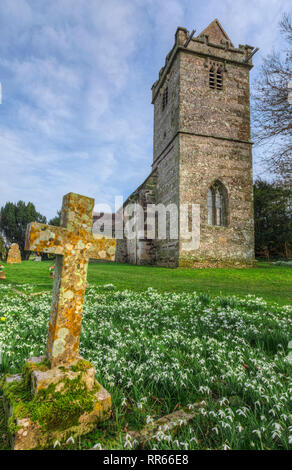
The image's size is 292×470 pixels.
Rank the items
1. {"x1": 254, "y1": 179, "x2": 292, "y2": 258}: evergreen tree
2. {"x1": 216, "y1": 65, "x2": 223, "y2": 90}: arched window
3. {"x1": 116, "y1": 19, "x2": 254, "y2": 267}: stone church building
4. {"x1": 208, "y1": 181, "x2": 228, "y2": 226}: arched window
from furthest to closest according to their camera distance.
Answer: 1. {"x1": 254, "y1": 179, "x2": 292, "y2": 258}: evergreen tree
2. {"x1": 216, "y1": 65, "x2": 223, "y2": 90}: arched window
3. {"x1": 208, "y1": 181, "x2": 228, "y2": 226}: arched window
4. {"x1": 116, "y1": 19, "x2": 254, "y2": 267}: stone church building

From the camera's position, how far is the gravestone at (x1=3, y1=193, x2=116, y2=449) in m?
1.61

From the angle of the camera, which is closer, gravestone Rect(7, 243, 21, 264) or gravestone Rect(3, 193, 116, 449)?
gravestone Rect(3, 193, 116, 449)

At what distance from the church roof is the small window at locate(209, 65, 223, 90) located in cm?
242

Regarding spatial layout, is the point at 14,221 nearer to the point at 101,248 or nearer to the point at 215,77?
the point at 215,77

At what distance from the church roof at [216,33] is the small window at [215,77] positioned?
242 centimetres

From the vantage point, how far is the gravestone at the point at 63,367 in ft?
5.27

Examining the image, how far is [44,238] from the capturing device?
1.97 metres

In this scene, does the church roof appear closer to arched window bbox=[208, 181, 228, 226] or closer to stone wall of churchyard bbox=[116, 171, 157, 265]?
stone wall of churchyard bbox=[116, 171, 157, 265]

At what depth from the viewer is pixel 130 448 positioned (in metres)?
1.50

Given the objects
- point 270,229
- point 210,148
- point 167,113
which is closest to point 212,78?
point 167,113

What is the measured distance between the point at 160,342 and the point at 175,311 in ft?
6.04

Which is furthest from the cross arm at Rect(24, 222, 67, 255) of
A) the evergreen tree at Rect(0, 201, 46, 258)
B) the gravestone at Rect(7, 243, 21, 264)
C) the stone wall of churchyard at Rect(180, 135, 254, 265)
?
the evergreen tree at Rect(0, 201, 46, 258)
